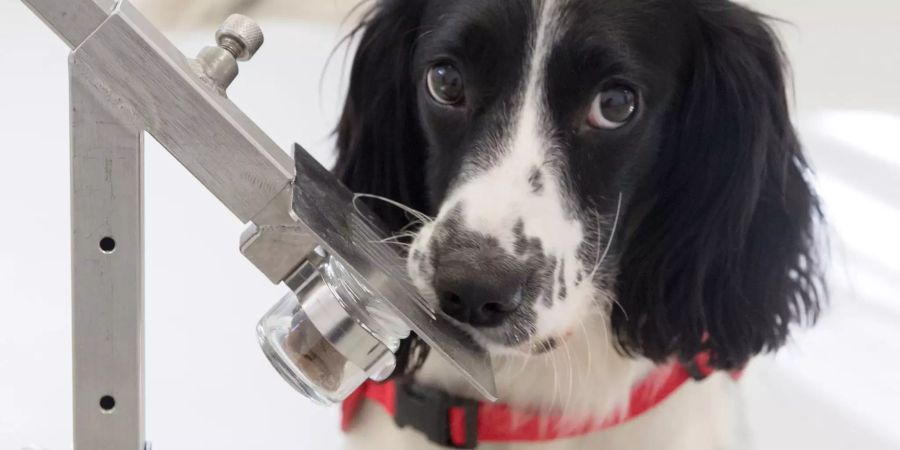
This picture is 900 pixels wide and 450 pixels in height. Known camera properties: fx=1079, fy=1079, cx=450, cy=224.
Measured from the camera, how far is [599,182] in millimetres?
1060

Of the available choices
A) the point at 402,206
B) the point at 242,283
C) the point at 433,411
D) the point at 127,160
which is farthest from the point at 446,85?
the point at 242,283

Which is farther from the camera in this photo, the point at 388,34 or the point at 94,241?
the point at 388,34

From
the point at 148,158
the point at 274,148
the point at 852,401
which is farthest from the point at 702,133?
the point at 148,158

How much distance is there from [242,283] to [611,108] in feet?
3.33

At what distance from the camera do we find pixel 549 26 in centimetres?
103

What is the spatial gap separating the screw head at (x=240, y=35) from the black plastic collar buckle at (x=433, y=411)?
20.9 inches

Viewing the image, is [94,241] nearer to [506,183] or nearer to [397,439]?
[506,183]

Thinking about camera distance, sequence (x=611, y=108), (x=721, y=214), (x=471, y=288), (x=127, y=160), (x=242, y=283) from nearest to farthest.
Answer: (x=127, y=160), (x=471, y=288), (x=611, y=108), (x=721, y=214), (x=242, y=283)

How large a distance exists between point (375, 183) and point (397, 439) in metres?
0.29

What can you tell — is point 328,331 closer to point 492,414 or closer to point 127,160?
point 127,160

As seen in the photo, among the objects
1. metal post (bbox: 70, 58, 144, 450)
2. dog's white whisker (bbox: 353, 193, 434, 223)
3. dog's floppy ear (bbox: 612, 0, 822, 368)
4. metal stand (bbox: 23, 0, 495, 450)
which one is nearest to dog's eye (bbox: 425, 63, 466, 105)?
dog's white whisker (bbox: 353, 193, 434, 223)

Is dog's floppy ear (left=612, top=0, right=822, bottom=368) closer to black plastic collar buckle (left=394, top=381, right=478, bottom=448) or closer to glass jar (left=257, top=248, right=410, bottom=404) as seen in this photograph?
black plastic collar buckle (left=394, top=381, right=478, bottom=448)

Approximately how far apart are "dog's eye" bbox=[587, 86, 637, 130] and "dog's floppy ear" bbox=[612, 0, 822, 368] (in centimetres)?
10

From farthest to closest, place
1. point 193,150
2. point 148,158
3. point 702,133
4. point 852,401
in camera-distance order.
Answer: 1. point 148,158
2. point 852,401
3. point 702,133
4. point 193,150
